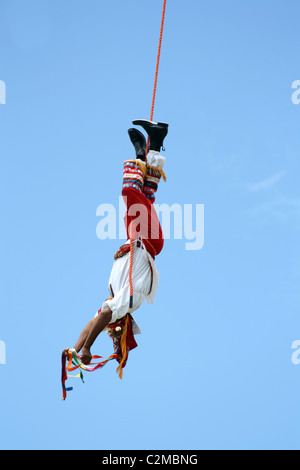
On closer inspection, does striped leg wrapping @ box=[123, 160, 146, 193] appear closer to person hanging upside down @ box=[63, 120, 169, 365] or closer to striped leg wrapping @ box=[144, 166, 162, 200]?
person hanging upside down @ box=[63, 120, 169, 365]

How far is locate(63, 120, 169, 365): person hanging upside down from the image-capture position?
8.55m

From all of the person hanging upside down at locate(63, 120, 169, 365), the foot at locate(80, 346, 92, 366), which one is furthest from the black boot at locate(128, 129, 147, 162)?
the foot at locate(80, 346, 92, 366)

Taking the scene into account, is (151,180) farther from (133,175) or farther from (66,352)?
(66,352)

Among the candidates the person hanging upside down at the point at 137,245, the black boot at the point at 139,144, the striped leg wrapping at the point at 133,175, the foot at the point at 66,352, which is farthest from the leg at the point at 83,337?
the black boot at the point at 139,144

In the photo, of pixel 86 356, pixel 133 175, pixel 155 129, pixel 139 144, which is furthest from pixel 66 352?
pixel 155 129

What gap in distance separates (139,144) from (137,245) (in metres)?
1.23

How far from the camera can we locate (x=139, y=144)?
28.8 ft

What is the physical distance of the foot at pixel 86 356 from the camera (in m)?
8.61

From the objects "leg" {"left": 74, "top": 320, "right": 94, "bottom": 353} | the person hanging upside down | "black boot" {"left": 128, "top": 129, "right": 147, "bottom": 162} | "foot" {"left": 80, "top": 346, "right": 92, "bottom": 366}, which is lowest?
"foot" {"left": 80, "top": 346, "right": 92, "bottom": 366}

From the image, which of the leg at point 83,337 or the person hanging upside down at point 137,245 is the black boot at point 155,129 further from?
Answer: the leg at point 83,337

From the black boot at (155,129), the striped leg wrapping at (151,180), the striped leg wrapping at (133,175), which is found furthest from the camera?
the striped leg wrapping at (151,180)

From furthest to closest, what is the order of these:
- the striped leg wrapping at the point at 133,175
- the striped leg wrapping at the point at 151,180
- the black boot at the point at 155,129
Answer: the striped leg wrapping at the point at 151,180, the black boot at the point at 155,129, the striped leg wrapping at the point at 133,175

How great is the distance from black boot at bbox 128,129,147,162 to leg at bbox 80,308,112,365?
190 cm

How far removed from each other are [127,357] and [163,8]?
4288 millimetres
